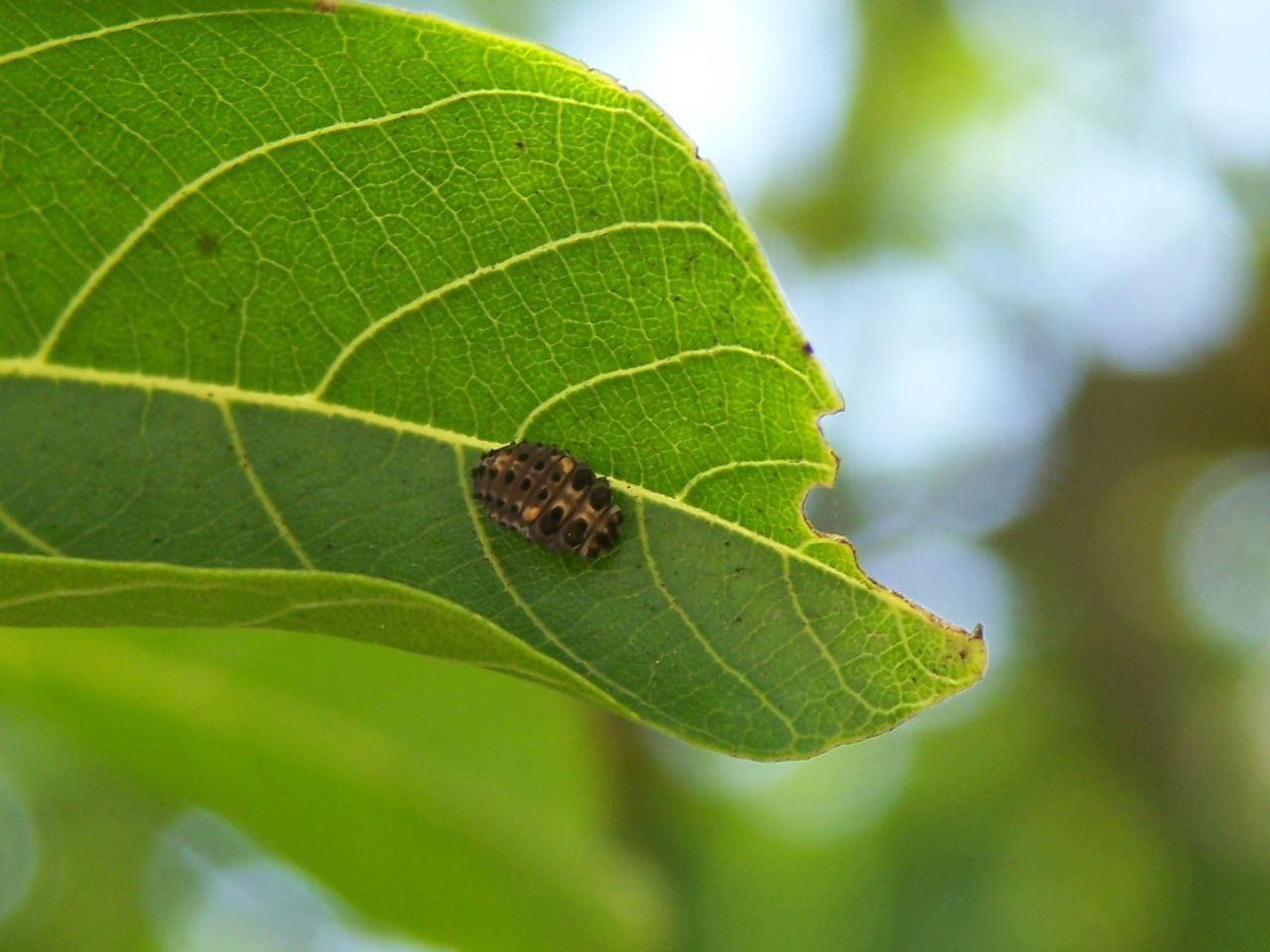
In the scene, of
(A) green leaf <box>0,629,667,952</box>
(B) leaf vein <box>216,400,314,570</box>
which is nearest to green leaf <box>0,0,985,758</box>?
(B) leaf vein <box>216,400,314,570</box>

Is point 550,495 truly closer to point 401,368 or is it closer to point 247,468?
point 401,368

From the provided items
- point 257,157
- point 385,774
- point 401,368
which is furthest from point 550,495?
point 385,774

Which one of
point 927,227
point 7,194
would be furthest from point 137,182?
point 927,227

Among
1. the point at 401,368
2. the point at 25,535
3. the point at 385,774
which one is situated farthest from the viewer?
the point at 385,774

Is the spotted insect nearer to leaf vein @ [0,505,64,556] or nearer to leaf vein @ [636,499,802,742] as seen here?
leaf vein @ [636,499,802,742]

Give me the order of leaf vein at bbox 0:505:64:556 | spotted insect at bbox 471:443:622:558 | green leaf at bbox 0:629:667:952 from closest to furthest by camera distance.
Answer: leaf vein at bbox 0:505:64:556, spotted insect at bbox 471:443:622:558, green leaf at bbox 0:629:667:952

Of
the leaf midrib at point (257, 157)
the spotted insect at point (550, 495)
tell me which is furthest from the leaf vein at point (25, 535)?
the spotted insect at point (550, 495)
